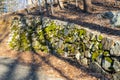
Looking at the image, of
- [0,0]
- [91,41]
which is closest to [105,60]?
[91,41]

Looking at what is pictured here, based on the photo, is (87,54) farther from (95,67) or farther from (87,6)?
(87,6)

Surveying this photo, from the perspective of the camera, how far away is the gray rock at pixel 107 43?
9.84 meters

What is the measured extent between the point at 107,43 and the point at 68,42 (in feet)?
10.4

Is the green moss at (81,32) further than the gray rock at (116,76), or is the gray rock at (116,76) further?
the green moss at (81,32)

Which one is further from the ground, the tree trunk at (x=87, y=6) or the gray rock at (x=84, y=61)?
the tree trunk at (x=87, y=6)

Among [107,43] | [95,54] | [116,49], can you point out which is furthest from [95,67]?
[116,49]

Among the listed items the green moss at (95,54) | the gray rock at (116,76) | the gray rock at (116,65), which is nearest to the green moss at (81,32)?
the green moss at (95,54)

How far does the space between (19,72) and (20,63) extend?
1.74 m

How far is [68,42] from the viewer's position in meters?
12.9

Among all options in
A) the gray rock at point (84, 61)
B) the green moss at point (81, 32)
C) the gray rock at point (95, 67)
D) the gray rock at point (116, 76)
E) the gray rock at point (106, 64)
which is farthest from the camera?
the green moss at point (81, 32)

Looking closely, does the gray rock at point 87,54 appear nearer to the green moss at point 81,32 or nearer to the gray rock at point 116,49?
the green moss at point 81,32

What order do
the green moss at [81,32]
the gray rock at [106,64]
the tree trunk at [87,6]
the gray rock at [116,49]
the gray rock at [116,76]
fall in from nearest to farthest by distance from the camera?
the gray rock at [116,76]
the gray rock at [116,49]
the gray rock at [106,64]
the green moss at [81,32]
the tree trunk at [87,6]

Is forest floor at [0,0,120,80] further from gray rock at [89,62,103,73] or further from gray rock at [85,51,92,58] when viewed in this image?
gray rock at [85,51,92,58]

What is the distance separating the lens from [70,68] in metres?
11.0
